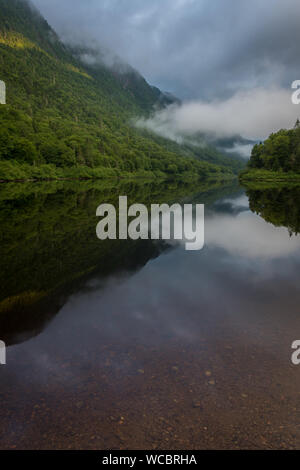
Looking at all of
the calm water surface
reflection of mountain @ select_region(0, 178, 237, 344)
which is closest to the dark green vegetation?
reflection of mountain @ select_region(0, 178, 237, 344)

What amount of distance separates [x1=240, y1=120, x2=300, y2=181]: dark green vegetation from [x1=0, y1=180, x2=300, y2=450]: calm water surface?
8408 centimetres

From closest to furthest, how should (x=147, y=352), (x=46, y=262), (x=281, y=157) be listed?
(x=147, y=352) → (x=46, y=262) → (x=281, y=157)

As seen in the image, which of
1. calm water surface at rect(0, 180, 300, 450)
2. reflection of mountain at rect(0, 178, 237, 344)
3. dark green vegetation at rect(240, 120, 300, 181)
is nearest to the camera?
calm water surface at rect(0, 180, 300, 450)

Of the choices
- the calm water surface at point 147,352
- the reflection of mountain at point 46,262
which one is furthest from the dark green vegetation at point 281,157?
the calm water surface at point 147,352

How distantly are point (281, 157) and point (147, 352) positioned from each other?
97.9m

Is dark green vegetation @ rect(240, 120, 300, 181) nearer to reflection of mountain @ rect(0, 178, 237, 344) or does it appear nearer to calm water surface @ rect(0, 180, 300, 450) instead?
reflection of mountain @ rect(0, 178, 237, 344)

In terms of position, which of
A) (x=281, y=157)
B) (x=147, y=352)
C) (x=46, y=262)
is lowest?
(x=147, y=352)

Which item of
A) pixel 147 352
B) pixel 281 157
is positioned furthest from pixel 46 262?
pixel 281 157

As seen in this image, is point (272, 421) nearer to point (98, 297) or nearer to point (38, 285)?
point (98, 297)

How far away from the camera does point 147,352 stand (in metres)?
6.03

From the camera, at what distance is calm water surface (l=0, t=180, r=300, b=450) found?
4191 millimetres

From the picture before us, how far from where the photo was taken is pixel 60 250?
44.3 feet

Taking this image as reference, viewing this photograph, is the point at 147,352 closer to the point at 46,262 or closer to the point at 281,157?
the point at 46,262
